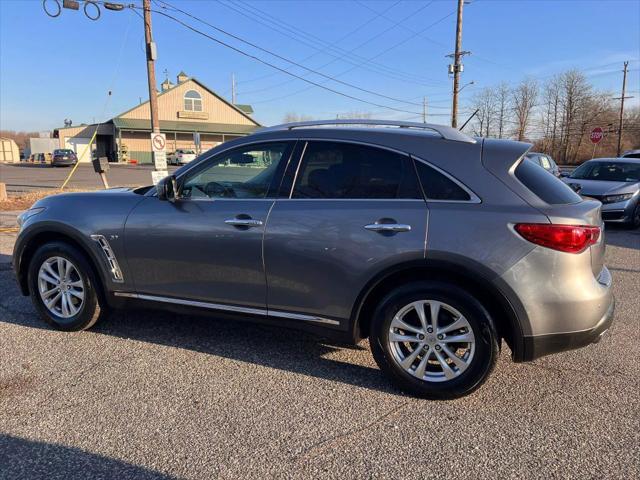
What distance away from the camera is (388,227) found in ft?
10.1

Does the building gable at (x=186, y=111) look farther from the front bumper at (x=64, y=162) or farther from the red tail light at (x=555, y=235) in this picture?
the red tail light at (x=555, y=235)

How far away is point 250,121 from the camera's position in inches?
2222

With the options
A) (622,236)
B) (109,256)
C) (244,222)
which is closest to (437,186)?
(244,222)

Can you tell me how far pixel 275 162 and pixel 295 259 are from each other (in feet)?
2.52

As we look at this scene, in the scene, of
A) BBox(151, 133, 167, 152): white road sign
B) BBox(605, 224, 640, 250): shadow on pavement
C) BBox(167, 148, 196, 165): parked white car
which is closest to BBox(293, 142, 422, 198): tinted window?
BBox(605, 224, 640, 250): shadow on pavement

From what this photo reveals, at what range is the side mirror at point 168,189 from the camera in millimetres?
3746

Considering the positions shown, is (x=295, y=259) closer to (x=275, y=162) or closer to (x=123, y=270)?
(x=275, y=162)

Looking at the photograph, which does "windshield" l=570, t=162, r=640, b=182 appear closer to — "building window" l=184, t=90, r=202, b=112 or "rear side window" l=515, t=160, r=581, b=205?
"rear side window" l=515, t=160, r=581, b=205

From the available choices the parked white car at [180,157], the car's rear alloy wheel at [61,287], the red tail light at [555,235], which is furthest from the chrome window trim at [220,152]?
the parked white car at [180,157]

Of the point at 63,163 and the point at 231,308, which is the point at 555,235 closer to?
the point at 231,308

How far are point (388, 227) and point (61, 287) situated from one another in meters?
2.96

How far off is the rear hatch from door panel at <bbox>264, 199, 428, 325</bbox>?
0.55 m

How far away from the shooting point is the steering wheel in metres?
3.69

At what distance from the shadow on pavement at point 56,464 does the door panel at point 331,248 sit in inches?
55.6
